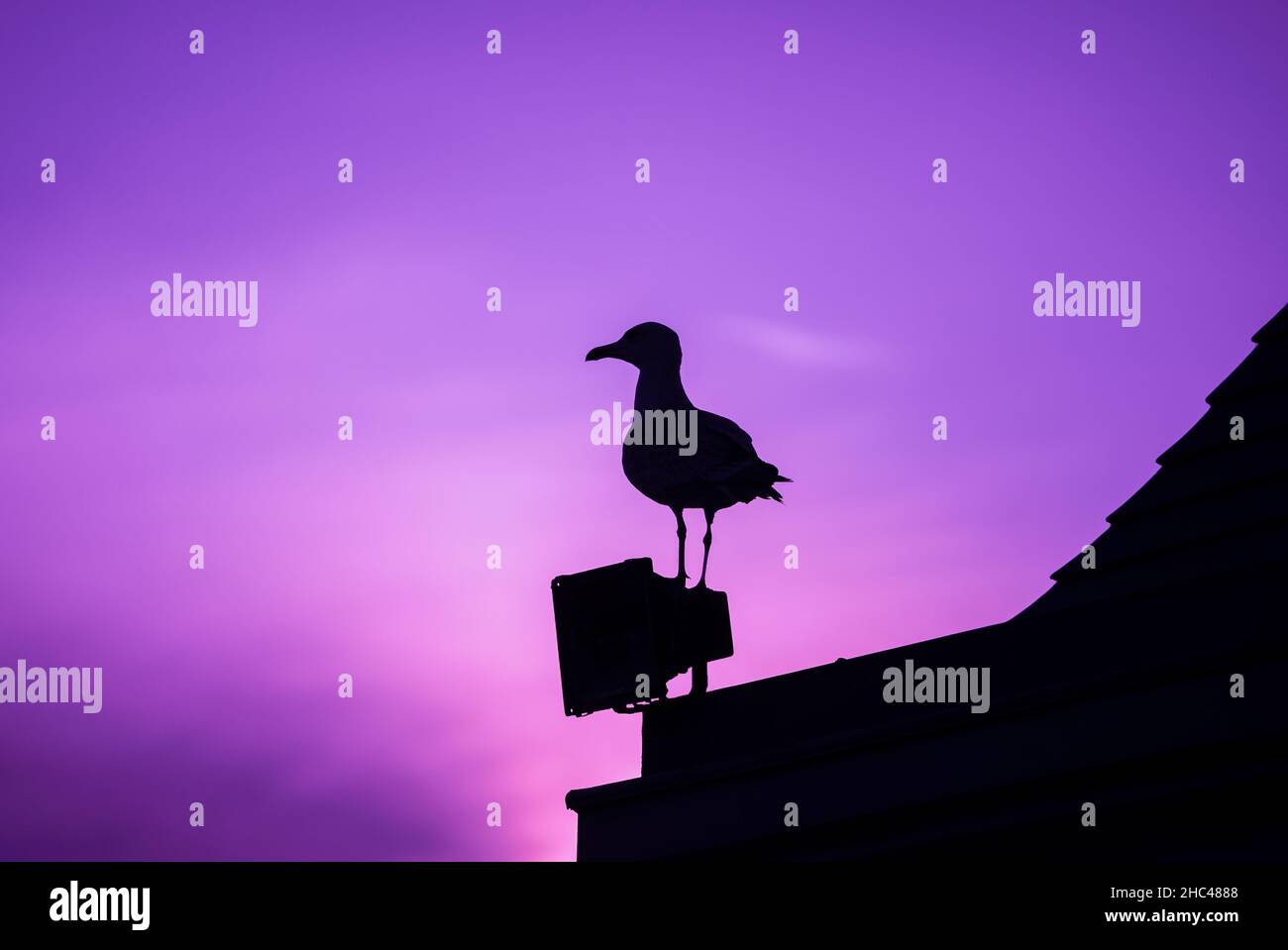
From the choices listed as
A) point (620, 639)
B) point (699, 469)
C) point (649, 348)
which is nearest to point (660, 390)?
point (649, 348)

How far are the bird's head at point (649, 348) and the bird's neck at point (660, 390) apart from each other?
2.5 inches

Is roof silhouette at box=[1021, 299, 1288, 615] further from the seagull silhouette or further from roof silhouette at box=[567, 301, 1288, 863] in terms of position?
the seagull silhouette

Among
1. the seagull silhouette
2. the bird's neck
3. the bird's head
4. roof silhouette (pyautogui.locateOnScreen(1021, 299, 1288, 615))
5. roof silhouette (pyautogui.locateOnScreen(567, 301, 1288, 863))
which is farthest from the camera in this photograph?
the bird's head

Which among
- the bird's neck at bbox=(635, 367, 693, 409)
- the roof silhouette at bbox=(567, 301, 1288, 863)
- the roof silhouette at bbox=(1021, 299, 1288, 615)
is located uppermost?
the bird's neck at bbox=(635, 367, 693, 409)

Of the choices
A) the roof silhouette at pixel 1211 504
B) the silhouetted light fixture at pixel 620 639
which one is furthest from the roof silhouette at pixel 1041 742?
the silhouetted light fixture at pixel 620 639

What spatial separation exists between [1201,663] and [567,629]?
13.8 feet

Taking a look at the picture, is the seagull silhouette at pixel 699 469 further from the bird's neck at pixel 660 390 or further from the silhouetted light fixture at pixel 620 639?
the silhouetted light fixture at pixel 620 639

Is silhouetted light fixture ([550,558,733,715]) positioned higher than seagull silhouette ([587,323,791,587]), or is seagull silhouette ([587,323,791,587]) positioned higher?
seagull silhouette ([587,323,791,587])

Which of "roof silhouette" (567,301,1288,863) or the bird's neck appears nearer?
"roof silhouette" (567,301,1288,863)

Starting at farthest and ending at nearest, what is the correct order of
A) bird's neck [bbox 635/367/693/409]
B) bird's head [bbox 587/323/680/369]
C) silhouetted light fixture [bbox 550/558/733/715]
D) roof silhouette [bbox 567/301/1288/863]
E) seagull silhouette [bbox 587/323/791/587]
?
bird's head [bbox 587/323/680/369] < bird's neck [bbox 635/367/693/409] < seagull silhouette [bbox 587/323/791/587] < silhouetted light fixture [bbox 550/558/733/715] < roof silhouette [bbox 567/301/1288/863]

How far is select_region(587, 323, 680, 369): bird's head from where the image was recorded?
33.5ft

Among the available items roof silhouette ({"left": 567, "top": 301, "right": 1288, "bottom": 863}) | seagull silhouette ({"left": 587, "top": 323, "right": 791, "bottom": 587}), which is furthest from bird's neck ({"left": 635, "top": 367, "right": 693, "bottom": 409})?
roof silhouette ({"left": 567, "top": 301, "right": 1288, "bottom": 863})

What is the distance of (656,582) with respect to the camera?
9250 mm
